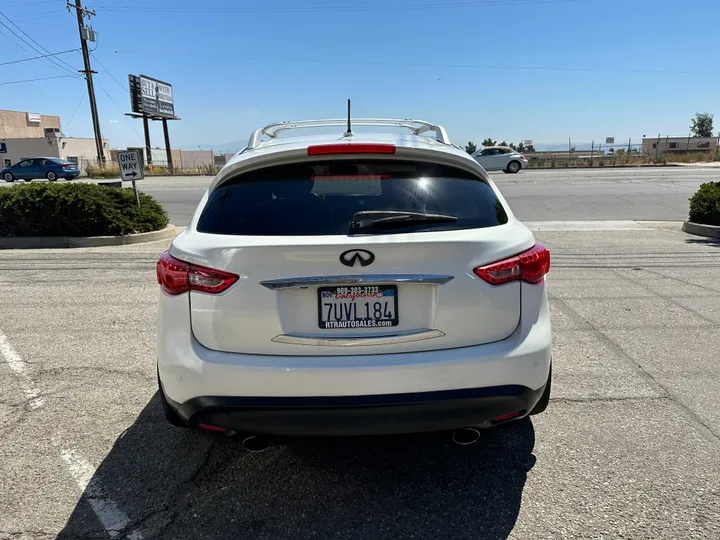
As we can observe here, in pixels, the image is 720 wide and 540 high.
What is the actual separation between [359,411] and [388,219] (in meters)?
0.87

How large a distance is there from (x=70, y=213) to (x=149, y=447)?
833 centimetres

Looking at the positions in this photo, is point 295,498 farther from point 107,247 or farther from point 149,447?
point 107,247

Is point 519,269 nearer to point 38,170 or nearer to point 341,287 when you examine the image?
point 341,287

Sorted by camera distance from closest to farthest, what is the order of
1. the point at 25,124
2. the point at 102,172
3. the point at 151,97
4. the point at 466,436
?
the point at 466,436
the point at 102,172
the point at 151,97
the point at 25,124

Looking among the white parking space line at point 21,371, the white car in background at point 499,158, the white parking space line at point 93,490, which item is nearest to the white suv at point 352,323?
the white parking space line at point 93,490

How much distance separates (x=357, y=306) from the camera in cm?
246

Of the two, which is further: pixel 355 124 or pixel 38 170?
pixel 38 170

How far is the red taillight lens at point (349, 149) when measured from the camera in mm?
2840

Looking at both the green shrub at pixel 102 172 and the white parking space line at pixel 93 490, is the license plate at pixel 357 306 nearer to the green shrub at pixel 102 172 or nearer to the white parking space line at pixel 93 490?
the white parking space line at pixel 93 490

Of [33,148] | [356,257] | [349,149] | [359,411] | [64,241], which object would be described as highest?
[33,148]

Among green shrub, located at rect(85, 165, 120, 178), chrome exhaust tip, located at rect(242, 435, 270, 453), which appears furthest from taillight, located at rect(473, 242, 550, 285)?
green shrub, located at rect(85, 165, 120, 178)

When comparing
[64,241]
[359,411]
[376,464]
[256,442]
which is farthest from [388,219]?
[64,241]

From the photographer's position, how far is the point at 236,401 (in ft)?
8.18

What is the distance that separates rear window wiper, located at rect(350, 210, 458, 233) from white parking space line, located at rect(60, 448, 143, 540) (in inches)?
69.4
